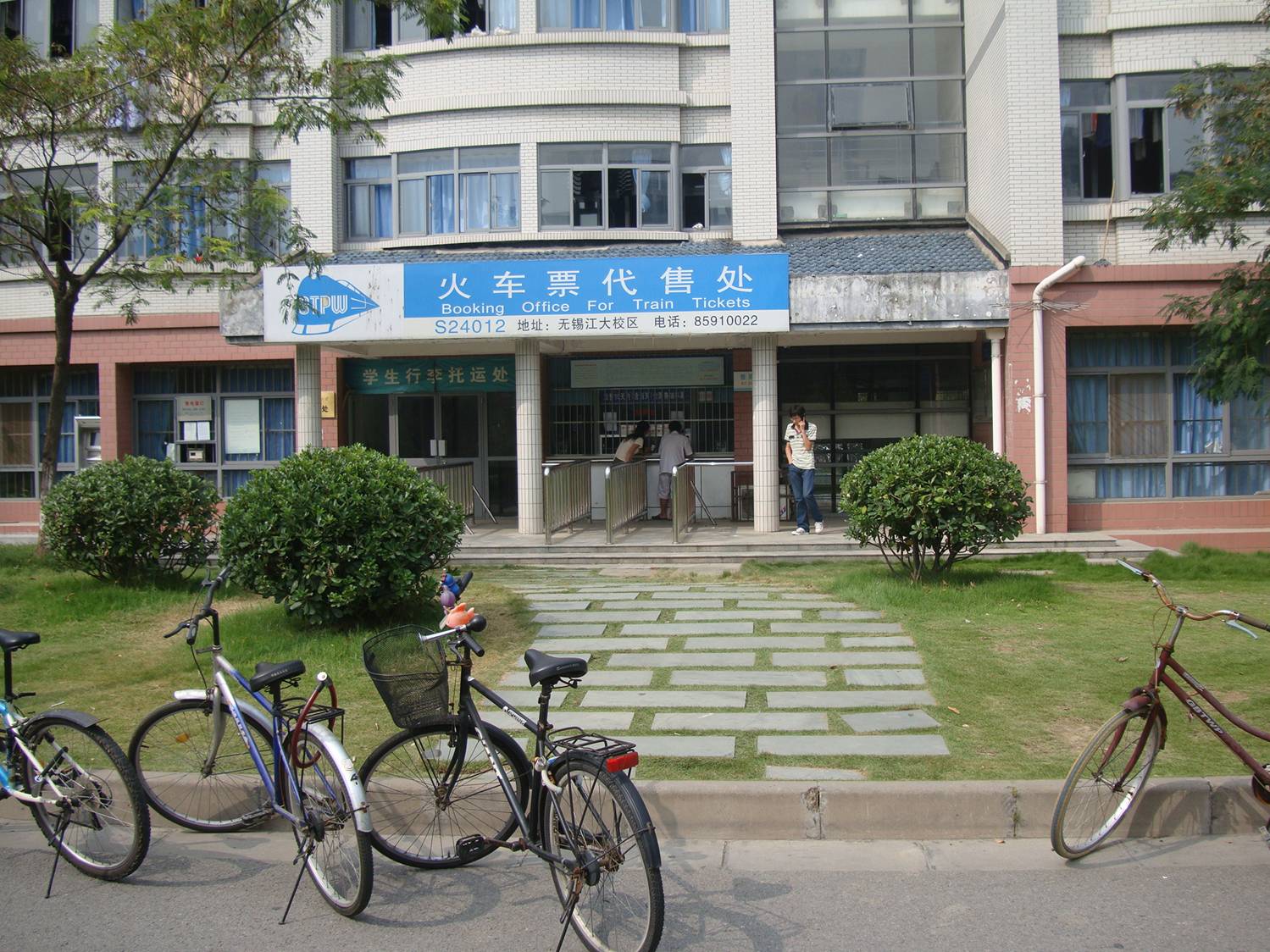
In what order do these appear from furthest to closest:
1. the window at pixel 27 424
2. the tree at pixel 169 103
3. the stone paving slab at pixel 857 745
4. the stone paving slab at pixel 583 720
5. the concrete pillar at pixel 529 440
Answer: the window at pixel 27 424 → the concrete pillar at pixel 529 440 → the tree at pixel 169 103 → the stone paving slab at pixel 583 720 → the stone paving slab at pixel 857 745

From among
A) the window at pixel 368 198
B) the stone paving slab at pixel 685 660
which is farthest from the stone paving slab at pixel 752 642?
the window at pixel 368 198

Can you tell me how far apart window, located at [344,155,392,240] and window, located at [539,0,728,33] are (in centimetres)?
334

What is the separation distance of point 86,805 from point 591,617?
5483 millimetres

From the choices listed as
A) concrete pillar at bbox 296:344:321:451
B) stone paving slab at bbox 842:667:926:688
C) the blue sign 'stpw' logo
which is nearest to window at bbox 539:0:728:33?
the blue sign 'stpw' logo

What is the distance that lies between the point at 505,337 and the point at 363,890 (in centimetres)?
1085

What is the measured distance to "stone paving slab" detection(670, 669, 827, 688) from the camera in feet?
25.2

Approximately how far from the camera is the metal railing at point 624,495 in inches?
551

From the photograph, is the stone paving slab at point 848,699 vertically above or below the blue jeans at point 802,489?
below

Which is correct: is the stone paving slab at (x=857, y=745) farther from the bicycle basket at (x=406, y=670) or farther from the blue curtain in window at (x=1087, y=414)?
the blue curtain in window at (x=1087, y=414)

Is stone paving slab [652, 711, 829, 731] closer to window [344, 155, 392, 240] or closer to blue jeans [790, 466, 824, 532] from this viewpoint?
blue jeans [790, 466, 824, 532]

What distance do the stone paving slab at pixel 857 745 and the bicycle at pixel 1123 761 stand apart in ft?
3.67

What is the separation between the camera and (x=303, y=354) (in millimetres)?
15789

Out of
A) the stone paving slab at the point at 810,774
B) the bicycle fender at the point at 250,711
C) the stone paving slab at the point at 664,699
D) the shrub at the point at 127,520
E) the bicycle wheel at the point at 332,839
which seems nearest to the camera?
the bicycle wheel at the point at 332,839

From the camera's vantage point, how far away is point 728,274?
14273mm
